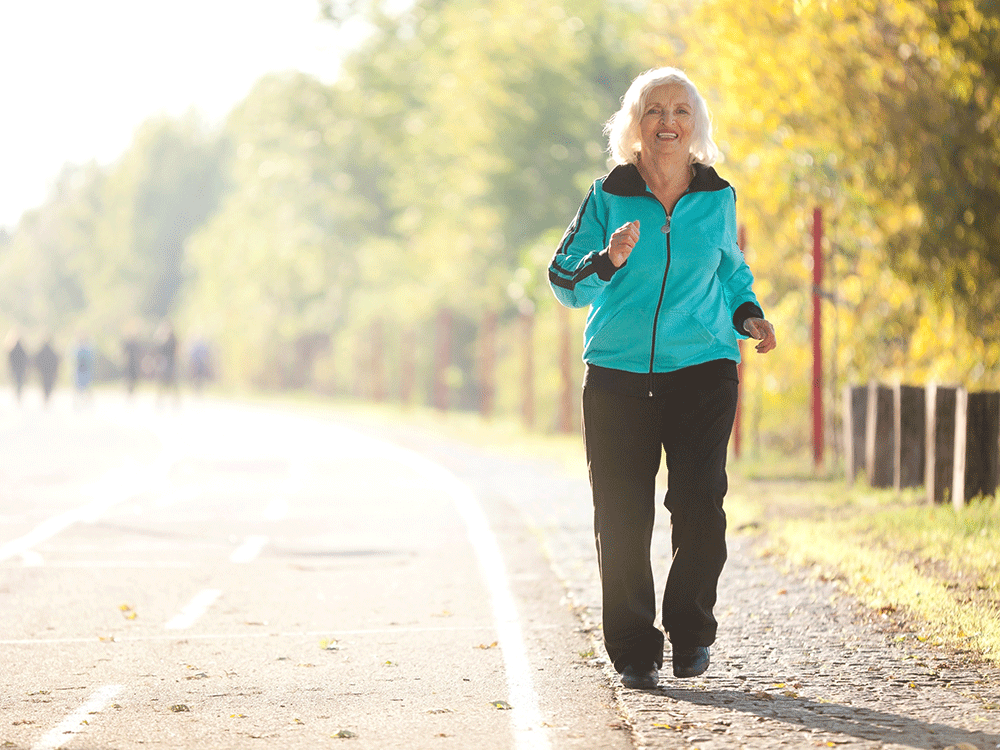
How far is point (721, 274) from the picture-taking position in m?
5.55

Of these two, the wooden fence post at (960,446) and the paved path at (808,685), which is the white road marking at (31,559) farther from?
the wooden fence post at (960,446)

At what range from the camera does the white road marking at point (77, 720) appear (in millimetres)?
4805

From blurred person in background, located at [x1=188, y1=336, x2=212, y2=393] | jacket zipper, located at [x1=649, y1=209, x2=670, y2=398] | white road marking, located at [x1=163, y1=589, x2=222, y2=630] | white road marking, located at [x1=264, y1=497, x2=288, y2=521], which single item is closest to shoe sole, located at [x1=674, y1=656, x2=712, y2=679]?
jacket zipper, located at [x1=649, y1=209, x2=670, y2=398]

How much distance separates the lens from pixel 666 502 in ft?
18.0

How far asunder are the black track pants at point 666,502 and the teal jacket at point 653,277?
0.13 meters

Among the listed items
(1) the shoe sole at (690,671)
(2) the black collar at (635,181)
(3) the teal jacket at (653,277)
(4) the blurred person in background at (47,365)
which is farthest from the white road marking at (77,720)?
(4) the blurred person in background at (47,365)

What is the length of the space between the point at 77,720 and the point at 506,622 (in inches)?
94.3

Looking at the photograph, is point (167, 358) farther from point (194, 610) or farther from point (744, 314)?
point (744, 314)

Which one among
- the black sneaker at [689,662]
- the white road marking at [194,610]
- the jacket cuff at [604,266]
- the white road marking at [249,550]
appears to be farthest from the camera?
the white road marking at [249,550]

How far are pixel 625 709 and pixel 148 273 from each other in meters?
81.9

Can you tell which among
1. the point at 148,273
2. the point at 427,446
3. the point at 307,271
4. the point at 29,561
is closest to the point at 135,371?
the point at 307,271

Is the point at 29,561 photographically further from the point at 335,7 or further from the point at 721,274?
the point at 335,7

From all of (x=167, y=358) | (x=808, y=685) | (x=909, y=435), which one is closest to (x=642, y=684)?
(x=808, y=685)

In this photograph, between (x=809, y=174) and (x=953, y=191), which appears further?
(x=809, y=174)
